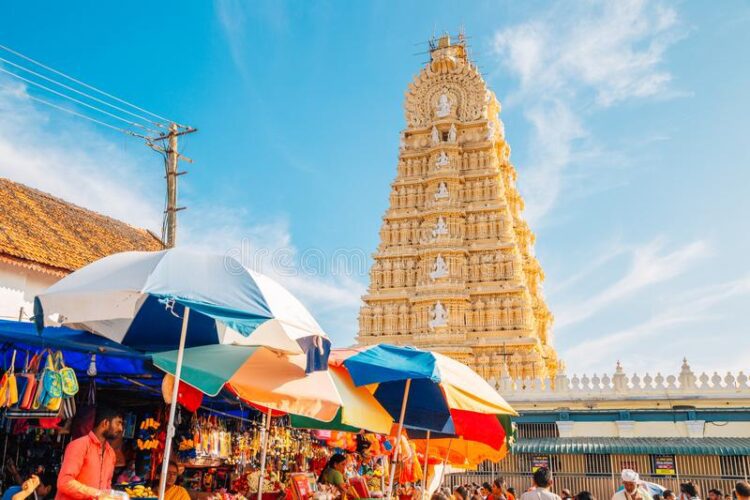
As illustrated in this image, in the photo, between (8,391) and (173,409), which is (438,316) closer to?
(8,391)

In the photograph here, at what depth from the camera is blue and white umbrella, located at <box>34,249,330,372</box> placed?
5.19 meters

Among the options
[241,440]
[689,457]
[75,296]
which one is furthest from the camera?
[689,457]

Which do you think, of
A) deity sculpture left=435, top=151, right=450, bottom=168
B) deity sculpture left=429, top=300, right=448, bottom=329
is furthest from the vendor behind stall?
deity sculpture left=435, top=151, right=450, bottom=168

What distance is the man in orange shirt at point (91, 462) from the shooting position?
182 inches

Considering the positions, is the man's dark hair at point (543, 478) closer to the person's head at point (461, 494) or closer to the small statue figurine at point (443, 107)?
the person's head at point (461, 494)

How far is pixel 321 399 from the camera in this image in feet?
21.4

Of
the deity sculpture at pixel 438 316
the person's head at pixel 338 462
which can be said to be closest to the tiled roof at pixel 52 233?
the person's head at pixel 338 462

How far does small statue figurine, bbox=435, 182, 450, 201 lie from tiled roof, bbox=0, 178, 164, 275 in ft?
58.5

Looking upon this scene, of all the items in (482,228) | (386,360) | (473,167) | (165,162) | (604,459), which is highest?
(473,167)

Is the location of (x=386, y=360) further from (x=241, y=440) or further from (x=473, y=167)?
(x=473, y=167)

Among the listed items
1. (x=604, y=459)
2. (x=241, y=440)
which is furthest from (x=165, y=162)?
(x=604, y=459)

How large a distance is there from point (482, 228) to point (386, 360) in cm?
2542

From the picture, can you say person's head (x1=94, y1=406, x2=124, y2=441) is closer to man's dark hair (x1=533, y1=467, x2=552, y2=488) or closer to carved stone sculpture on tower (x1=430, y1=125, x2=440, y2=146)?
man's dark hair (x1=533, y1=467, x2=552, y2=488)

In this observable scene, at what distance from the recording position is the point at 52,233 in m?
13.8
